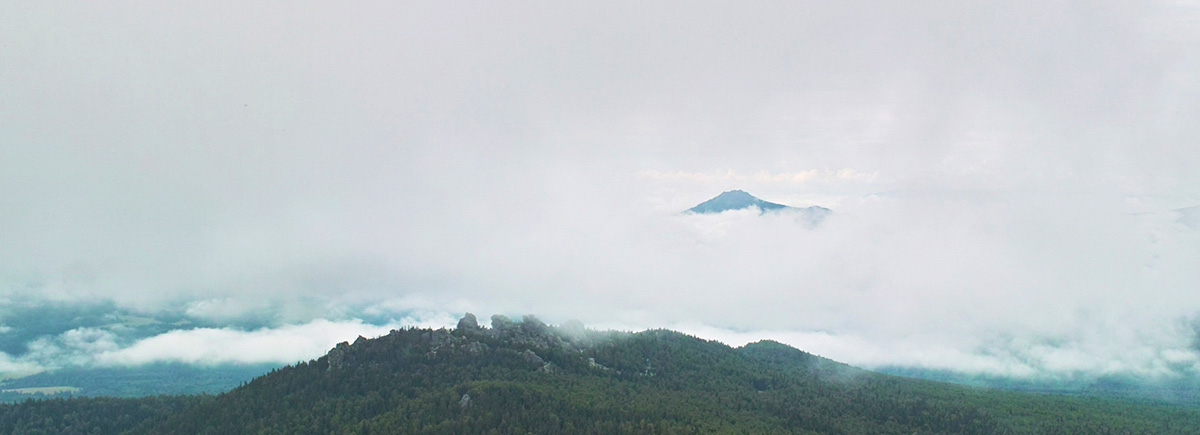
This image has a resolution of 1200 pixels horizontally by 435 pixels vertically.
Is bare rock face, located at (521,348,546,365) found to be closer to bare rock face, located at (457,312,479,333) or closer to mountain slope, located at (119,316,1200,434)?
mountain slope, located at (119,316,1200,434)

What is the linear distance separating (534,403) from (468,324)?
61833 millimetres

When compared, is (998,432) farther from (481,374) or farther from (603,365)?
(481,374)

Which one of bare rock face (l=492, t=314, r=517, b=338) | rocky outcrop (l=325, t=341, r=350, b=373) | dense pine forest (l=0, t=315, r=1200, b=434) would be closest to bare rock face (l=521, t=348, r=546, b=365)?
dense pine forest (l=0, t=315, r=1200, b=434)

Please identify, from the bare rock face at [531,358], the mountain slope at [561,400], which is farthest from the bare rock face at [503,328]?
the bare rock face at [531,358]

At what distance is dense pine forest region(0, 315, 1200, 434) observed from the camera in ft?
440

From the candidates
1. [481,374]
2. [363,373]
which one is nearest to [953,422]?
[481,374]

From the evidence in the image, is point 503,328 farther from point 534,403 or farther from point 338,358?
point 534,403

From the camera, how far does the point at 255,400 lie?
149625 mm

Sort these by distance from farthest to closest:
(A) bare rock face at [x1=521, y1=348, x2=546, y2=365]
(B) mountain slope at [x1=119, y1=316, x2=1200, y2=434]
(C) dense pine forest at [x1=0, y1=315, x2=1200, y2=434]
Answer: (A) bare rock face at [x1=521, y1=348, x2=546, y2=365], (C) dense pine forest at [x1=0, y1=315, x2=1200, y2=434], (B) mountain slope at [x1=119, y1=316, x2=1200, y2=434]

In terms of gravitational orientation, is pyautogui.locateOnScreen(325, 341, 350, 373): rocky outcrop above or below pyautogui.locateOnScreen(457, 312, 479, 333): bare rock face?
below

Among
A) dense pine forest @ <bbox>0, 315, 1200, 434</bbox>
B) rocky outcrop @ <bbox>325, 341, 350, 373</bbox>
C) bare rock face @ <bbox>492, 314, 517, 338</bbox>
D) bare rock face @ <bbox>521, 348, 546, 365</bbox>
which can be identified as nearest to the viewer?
dense pine forest @ <bbox>0, 315, 1200, 434</bbox>

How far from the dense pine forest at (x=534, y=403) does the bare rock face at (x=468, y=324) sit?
0.66 m

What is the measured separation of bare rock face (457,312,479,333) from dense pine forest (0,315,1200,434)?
0.66 meters

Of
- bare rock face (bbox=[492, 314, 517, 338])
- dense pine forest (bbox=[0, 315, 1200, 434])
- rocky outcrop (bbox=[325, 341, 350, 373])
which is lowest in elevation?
dense pine forest (bbox=[0, 315, 1200, 434])
